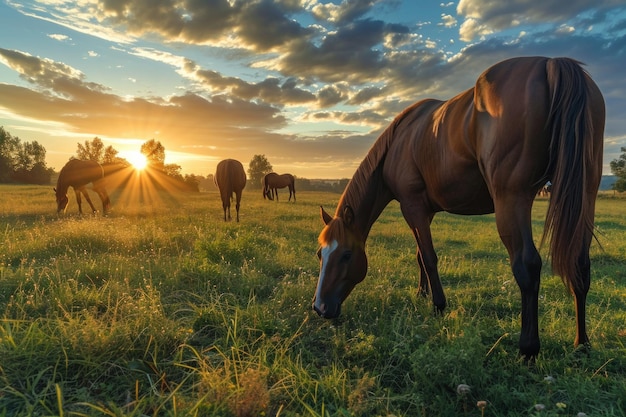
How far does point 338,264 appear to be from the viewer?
377 cm

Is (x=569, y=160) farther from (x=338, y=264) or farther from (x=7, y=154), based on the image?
(x=7, y=154)

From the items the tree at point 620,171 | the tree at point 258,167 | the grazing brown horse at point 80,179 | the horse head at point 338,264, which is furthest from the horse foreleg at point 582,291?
the tree at point 258,167

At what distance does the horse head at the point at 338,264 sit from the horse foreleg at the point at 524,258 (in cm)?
159

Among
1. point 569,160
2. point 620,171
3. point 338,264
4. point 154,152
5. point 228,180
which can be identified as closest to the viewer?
point 569,160

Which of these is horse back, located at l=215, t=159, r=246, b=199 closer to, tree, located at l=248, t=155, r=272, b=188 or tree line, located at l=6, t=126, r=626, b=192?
tree line, located at l=6, t=126, r=626, b=192

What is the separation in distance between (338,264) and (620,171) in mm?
76559

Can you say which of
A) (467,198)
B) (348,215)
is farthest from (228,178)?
(467,198)

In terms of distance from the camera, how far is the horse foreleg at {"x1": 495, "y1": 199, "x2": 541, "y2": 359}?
2.76 metres

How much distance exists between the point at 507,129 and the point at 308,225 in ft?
29.6

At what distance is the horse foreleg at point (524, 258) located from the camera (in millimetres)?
2758

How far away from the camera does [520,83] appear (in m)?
2.81

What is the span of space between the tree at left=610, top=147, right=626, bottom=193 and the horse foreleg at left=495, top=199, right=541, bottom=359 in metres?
71.7

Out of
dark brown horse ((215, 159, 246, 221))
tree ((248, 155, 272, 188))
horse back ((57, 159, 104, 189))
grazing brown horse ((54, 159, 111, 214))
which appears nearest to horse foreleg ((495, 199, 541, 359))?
dark brown horse ((215, 159, 246, 221))

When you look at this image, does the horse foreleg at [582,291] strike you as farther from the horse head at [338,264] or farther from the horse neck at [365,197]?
the horse neck at [365,197]
